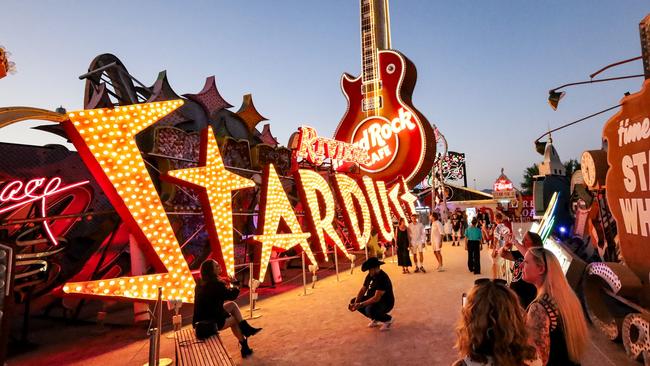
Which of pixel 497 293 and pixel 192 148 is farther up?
pixel 192 148

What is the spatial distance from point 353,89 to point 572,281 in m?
22.1

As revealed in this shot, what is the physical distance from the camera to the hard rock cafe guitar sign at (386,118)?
78.3 feet

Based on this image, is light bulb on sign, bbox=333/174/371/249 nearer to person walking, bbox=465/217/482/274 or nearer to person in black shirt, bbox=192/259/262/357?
person walking, bbox=465/217/482/274

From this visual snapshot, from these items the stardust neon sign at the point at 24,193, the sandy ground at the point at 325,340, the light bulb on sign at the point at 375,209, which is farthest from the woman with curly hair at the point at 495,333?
the light bulb on sign at the point at 375,209

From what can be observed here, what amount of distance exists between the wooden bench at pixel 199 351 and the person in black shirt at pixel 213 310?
17cm

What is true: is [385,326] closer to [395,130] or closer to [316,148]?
[316,148]

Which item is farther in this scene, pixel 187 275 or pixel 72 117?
pixel 187 275

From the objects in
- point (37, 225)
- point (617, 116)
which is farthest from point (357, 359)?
point (37, 225)

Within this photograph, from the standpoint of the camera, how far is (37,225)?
23.6 feet

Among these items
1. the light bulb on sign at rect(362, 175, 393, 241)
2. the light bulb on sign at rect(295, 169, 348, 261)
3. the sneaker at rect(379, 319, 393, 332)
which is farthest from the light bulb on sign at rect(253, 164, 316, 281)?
the light bulb on sign at rect(362, 175, 393, 241)

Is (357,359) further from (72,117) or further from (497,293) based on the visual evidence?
(72,117)

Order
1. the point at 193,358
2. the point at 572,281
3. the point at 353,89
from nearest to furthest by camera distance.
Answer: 1. the point at 193,358
2. the point at 572,281
3. the point at 353,89

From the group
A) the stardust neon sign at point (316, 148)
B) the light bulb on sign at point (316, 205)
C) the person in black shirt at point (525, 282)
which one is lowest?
the person in black shirt at point (525, 282)

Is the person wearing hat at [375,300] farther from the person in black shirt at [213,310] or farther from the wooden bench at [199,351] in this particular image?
the wooden bench at [199,351]
